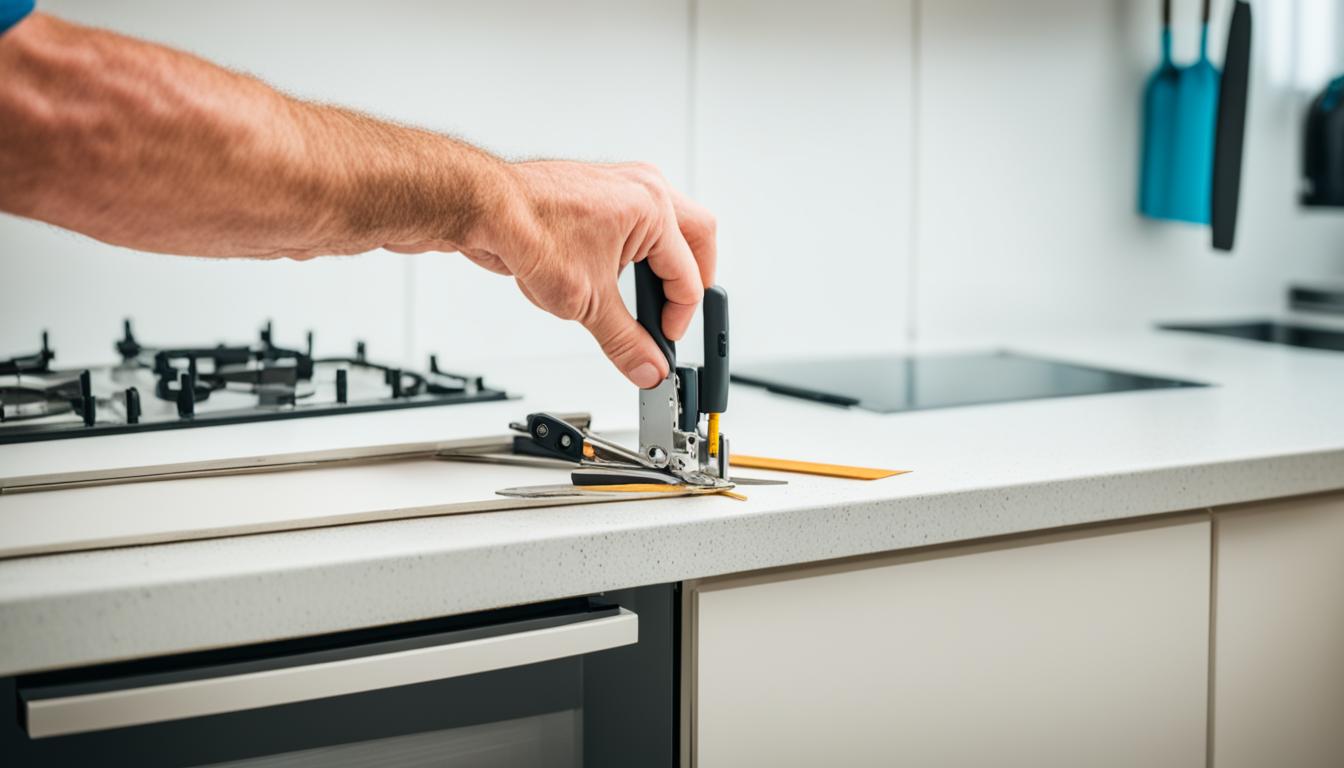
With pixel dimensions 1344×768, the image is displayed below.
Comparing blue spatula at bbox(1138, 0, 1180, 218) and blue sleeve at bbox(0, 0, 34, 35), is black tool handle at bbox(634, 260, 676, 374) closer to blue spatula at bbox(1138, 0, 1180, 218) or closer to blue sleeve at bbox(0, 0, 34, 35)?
blue sleeve at bbox(0, 0, 34, 35)

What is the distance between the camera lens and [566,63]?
1566 mm

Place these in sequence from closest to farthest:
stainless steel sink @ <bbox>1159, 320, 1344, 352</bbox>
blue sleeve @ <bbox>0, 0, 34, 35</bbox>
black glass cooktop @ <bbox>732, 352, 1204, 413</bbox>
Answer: blue sleeve @ <bbox>0, 0, 34, 35</bbox> < black glass cooktop @ <bbox>732, 352, 1204, 413</bbox> < stainless steel sink @ <bbox>1159, 320, 1344, 352</bbox>

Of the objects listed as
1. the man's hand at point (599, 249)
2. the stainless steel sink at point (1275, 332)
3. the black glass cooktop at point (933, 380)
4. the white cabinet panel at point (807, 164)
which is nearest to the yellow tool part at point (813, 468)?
the man's hand at point (599, 249)

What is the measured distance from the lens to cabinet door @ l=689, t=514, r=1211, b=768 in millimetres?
913

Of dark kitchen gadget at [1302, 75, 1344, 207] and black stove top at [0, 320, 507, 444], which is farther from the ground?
dark kitchen gadget at [1302, 75, 1344, 207]

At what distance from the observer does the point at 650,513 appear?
0.86m

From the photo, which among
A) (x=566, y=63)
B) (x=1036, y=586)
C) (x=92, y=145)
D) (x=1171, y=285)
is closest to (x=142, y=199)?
(x=92, y=145)

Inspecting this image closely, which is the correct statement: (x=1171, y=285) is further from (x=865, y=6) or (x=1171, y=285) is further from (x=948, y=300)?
(x=865, y=6)

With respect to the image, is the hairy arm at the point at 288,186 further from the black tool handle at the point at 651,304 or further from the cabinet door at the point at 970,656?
the cabinet door at the point at 970,656

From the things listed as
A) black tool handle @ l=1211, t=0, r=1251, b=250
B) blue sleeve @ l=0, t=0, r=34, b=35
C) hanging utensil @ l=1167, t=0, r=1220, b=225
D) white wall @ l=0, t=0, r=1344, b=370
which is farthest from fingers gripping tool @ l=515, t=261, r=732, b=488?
hanging utensil @ l=1167, t=0, r=1220, b=225

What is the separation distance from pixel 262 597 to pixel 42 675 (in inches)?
5.1

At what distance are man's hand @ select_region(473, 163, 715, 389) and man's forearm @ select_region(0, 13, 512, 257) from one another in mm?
36

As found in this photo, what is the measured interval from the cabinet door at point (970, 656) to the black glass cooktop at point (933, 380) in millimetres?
283

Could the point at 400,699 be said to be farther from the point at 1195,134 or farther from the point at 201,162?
the point at 1195,134
